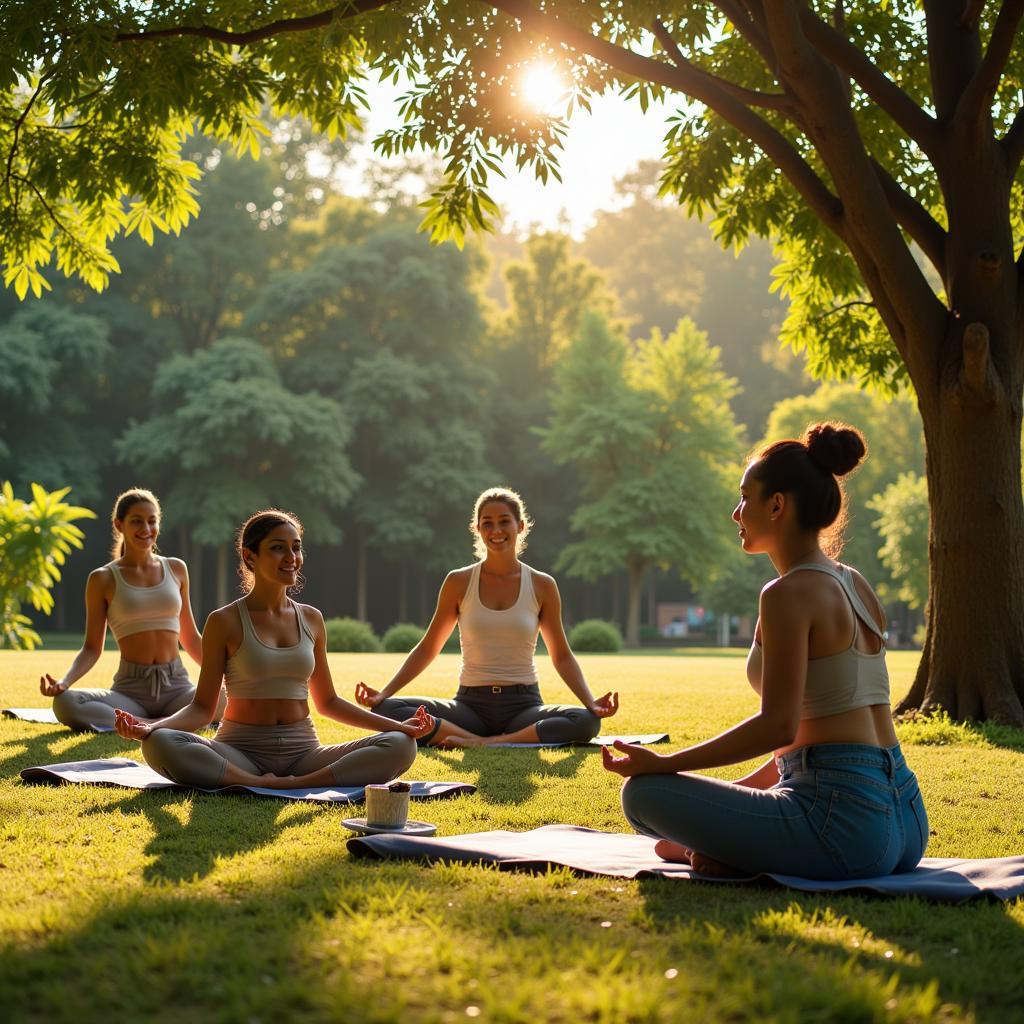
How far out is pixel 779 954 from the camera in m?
3.57

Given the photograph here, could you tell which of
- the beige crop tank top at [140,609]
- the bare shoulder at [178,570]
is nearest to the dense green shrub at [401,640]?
the bare shoulder at [178,570]

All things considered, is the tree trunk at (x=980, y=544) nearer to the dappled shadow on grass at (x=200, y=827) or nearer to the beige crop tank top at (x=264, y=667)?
the beige crop tank top at (x=264, y=667)

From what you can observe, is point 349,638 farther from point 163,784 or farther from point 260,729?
point 163,784

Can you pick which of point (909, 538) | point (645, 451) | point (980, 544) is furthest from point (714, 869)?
point (645, 451)

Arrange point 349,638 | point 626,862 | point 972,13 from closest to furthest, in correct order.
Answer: point 626,862 < point 972,13 < point 349,638

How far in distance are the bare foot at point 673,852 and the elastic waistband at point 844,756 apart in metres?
0.56

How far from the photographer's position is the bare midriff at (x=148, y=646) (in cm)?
965

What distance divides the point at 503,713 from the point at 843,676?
206 inches

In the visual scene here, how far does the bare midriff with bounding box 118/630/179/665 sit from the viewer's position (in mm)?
9648

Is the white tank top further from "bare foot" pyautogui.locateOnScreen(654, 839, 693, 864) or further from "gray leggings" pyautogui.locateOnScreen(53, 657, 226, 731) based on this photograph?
"bare foot" pyautogui.locateOnScreen(654, 839, 693, 864)

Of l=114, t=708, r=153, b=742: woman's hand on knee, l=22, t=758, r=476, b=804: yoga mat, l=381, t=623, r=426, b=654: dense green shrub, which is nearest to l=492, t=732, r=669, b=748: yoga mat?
l=22, t=758, r=476, b=804: yoga mat

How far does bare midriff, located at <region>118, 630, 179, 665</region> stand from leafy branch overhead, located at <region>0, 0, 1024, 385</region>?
4.06 m

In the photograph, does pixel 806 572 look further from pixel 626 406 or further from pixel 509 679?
pixel 626 406

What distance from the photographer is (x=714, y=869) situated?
4645mm
